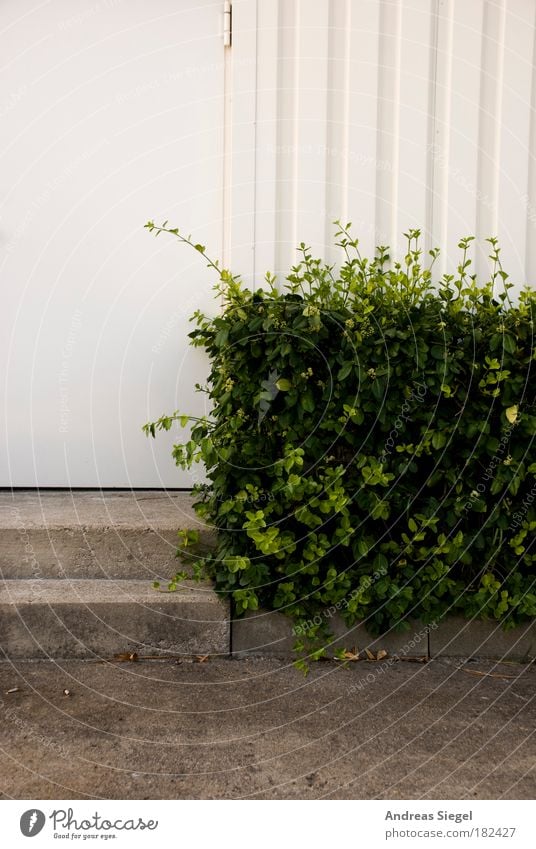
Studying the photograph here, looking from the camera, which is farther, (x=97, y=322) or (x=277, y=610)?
(x=97, y=322)

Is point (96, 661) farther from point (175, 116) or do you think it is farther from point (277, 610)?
point (175, 116)

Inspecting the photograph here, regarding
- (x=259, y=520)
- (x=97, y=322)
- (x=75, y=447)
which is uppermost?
(x=97, y=322)

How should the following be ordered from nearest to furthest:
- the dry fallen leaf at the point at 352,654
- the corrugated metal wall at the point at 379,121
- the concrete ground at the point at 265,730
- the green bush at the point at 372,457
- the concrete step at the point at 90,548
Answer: the concrete ground at the point at 265,730 < the green bush at the point at 372,457 < the dry fallen leaf at the point at 352,654 < the concrete step at the point at 90,548 < the corrugated metal wall at the point at 379,121

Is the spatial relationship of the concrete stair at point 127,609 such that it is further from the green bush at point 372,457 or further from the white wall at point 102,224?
the white wall at point 102,224

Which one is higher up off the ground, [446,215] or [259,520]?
[446,215]

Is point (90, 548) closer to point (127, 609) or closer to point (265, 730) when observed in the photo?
point (127, 609)

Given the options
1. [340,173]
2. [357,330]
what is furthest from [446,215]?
[357,330]

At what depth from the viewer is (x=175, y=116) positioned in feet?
12.2

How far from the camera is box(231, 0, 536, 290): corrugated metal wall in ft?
11.4

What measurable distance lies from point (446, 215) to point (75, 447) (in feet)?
6.70

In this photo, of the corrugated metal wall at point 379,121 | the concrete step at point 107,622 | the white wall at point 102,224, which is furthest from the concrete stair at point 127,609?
the corrugated metal wall at point 379,121

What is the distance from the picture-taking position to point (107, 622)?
9.78ft

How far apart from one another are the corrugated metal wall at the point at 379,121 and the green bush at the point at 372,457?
0.57 m

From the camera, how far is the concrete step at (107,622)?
2.97 metres
